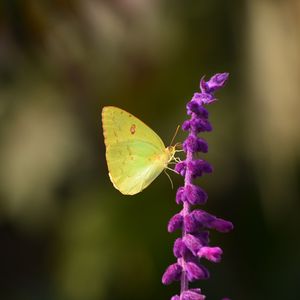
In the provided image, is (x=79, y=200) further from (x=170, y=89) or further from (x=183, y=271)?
(x=183, y=271)

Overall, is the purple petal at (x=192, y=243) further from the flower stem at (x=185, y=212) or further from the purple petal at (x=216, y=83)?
the purple petal at (x=216, y=83)

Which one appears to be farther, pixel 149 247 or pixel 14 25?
pixel 149 247

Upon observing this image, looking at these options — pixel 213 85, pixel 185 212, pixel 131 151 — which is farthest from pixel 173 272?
pixel 131 151

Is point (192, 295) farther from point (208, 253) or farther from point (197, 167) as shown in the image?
point (197, 167)

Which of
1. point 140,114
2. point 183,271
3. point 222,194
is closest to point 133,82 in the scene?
point 140,114

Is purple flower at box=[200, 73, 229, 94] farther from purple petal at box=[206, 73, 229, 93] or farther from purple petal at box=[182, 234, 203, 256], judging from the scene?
purple petal at box=[182, 234, 203, 256]
